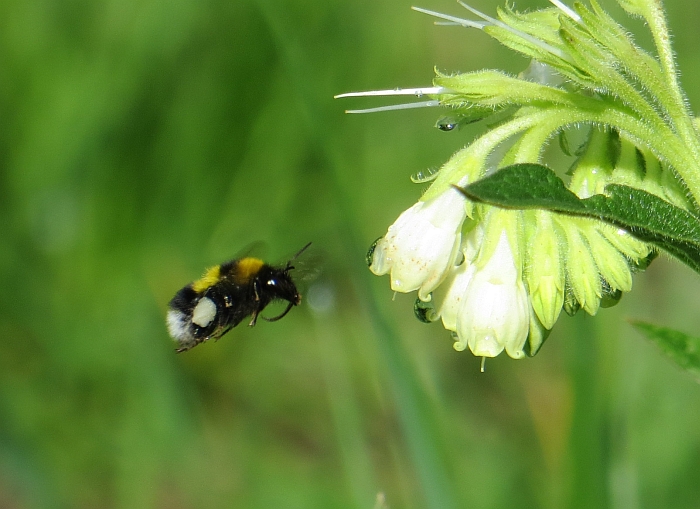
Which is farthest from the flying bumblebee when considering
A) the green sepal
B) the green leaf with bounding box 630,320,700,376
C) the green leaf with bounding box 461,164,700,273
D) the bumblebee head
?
the green leaf with bounding box 461,164,700,273

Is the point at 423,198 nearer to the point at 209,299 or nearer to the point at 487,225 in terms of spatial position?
the point at 487,225

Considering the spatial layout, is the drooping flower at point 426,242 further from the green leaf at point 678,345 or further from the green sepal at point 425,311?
the green leaf at point 678,345

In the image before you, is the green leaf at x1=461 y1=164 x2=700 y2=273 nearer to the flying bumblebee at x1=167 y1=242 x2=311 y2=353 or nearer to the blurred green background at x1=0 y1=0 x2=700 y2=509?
the flying bumblebee at x1=167 y1=242 x2=311 y2=353

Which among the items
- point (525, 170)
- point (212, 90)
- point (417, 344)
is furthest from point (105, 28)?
point (525, 170)

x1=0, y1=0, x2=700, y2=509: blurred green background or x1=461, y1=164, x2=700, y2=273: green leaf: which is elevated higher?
x1=461, y1=164, x2=700, y2=273: green leaf

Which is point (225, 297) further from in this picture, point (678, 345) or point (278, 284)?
point (678, 345)

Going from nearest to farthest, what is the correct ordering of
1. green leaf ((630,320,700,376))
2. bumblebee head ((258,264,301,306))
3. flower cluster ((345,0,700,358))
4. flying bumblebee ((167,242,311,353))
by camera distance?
flower cluster ((345,0,700,358))
green leaf ((630,320,700,376))
flying bumblebee ((167,242,311,353))
bumblebee head ((258,264,301,306))
